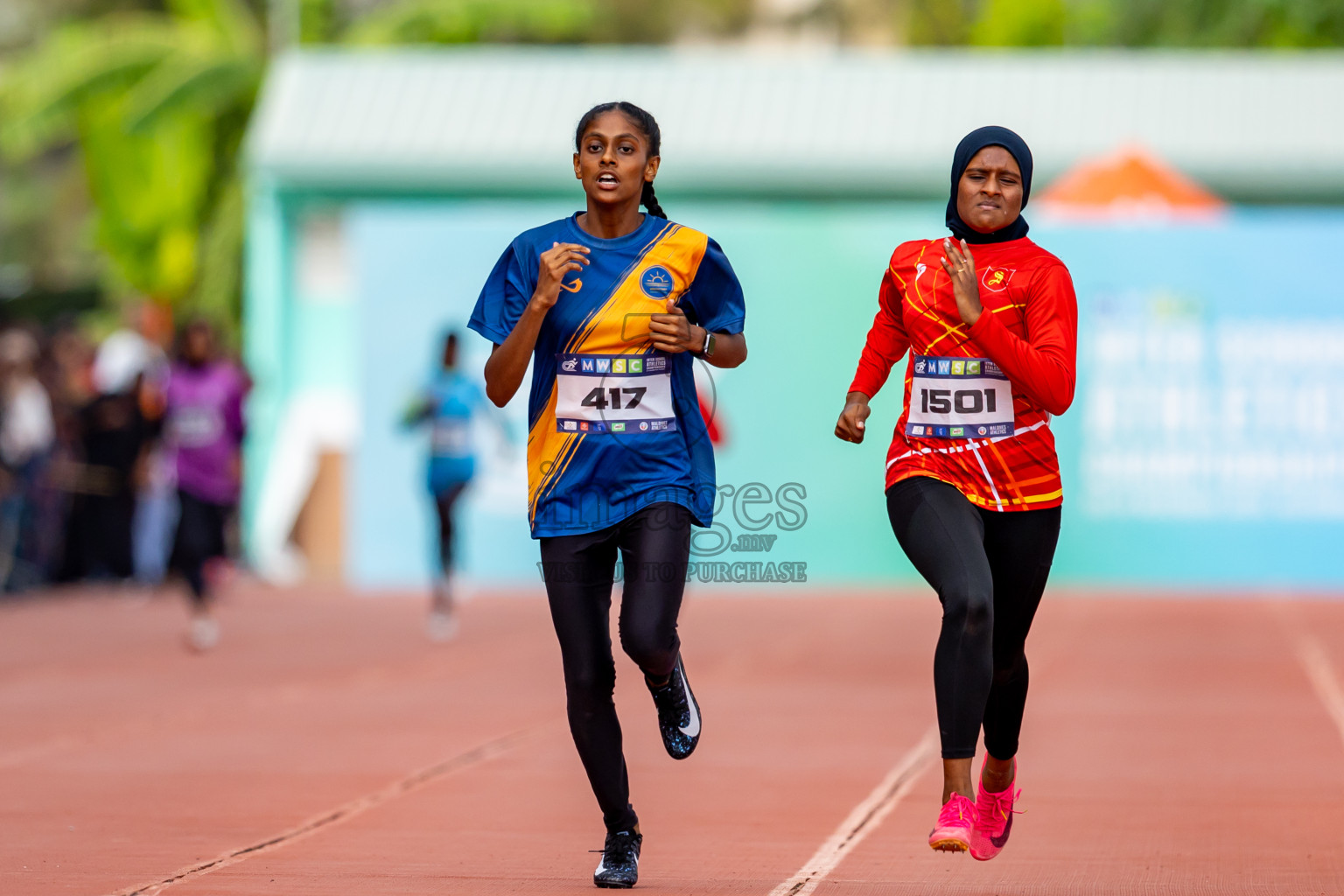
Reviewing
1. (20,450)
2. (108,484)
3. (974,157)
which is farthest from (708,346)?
(108,484)

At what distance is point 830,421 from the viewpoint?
2081 cm

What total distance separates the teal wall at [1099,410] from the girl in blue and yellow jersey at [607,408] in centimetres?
1369

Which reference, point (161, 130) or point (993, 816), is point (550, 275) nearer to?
point (993, 816)

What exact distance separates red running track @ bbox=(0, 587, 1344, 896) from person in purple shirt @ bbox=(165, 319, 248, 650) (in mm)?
564

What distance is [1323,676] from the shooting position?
505 inches

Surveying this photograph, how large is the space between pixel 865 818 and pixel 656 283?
101 inches

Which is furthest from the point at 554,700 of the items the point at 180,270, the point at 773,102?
the point at 180,270

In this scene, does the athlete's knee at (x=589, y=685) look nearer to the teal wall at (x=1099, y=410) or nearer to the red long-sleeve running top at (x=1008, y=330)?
the red long-sleeve running top at (x=1008, y=330)

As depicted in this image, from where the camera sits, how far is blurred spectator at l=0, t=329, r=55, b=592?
18203mm

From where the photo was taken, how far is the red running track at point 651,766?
6.55 meters

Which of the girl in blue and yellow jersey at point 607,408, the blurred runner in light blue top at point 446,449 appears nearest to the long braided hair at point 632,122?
the girl in blue and yellow jersey at point 607,408

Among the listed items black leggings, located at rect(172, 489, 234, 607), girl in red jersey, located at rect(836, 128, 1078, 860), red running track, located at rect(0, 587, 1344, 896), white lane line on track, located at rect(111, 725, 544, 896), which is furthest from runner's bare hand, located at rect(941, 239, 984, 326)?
black leggings, located at rect(172, 489, 234, 607)

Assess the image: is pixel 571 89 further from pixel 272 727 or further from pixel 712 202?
pixel 272 727

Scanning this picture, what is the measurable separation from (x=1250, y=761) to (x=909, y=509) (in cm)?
403
